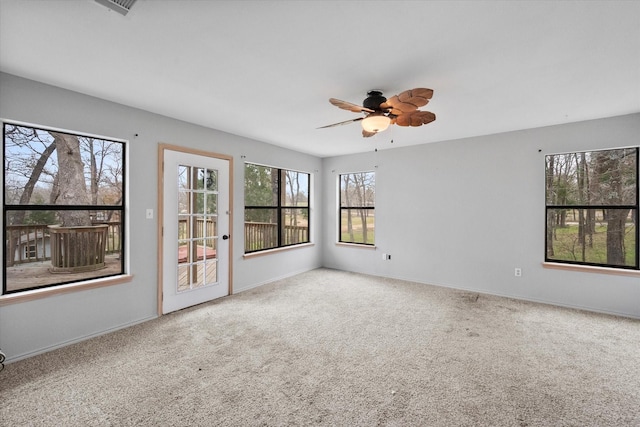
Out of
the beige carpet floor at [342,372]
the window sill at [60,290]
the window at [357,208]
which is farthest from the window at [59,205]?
the window at [357,208]

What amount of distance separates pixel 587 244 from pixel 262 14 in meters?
4.67

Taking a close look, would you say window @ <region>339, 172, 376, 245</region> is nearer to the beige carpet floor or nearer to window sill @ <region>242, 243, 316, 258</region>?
window sill @ <region>242, 243, 316, 258</region>

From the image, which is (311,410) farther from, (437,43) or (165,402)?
(437,43)

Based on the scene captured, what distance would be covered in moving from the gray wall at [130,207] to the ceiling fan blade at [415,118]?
103 inches

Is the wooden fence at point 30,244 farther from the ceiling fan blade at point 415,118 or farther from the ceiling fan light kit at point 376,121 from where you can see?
the ceiling fan blade at point 415,118

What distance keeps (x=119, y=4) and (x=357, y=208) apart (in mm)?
4785

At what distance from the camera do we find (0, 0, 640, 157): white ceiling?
5.31 feet

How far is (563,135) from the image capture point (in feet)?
12.3

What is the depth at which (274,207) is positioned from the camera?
528cm

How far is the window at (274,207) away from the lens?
482cm

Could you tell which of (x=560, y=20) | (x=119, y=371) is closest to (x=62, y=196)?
(x=119, y=371)

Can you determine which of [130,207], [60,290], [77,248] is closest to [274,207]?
[130,207]

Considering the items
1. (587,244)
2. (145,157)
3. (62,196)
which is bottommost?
(587,244)

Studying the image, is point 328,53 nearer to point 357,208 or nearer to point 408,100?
point 408,100
